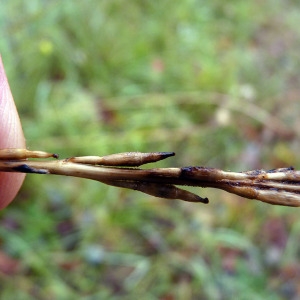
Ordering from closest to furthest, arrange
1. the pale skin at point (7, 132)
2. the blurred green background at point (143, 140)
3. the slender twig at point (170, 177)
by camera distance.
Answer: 1. the slender twig at point (170, 177)
2. the pale skin at point (7, 132)
3. the blurred green background at point (143, 140)

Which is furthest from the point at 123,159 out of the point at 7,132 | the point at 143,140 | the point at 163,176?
the point at 143,140

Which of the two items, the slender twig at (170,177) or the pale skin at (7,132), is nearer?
the slender twig at (170,177)

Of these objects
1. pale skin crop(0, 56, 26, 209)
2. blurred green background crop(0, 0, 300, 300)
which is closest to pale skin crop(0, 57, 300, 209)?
pale skin crop(0, 56, 26, 209)

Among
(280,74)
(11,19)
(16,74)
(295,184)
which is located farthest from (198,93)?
(295,184)

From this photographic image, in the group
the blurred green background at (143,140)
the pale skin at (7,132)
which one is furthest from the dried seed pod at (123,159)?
the blurred green background at (143,140)

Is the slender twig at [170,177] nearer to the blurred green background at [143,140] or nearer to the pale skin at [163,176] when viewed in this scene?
the pale skin at [163,176]

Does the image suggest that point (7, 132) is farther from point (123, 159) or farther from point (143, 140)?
point (143, 140)
